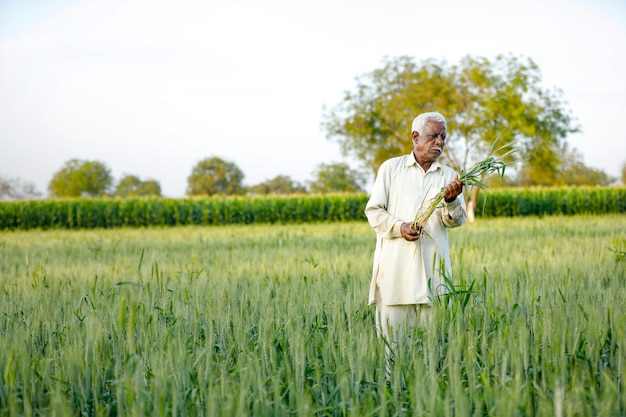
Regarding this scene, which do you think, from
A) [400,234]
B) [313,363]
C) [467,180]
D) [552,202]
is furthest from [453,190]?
[552,202]

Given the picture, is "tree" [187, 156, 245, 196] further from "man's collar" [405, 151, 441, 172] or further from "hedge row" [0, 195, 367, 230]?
"man's collar" [405, 151, 441, 172]

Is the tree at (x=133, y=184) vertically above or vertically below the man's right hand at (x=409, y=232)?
above

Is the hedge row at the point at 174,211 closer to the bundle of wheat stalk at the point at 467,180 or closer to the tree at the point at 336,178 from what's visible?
the bundle of wheat stalk at the point at 467,180

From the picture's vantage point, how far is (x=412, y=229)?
11.9 ft

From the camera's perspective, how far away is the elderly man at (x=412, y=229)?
3688 millimetres

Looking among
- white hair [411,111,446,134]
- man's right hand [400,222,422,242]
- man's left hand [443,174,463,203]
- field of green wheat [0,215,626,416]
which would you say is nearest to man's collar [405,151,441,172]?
white hair [411,111,446,134]

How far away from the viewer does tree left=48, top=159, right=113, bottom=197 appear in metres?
98.4

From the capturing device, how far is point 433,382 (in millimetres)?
2217

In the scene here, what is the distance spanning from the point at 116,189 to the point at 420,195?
108734mm

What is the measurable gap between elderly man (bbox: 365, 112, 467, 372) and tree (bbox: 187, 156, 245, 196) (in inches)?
3669

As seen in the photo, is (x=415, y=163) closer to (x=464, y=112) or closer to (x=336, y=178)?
(x=464, y=112)

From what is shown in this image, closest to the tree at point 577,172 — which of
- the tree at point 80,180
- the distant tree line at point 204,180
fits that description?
the distant tree line at point 204,180

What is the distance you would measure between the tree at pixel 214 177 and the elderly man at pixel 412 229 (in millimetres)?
93197

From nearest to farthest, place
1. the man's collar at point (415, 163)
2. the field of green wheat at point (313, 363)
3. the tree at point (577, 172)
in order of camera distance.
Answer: the field of green wheat at point (313, 363)
the man's collar at point (415, 163)
the tree at point (577, 172)
